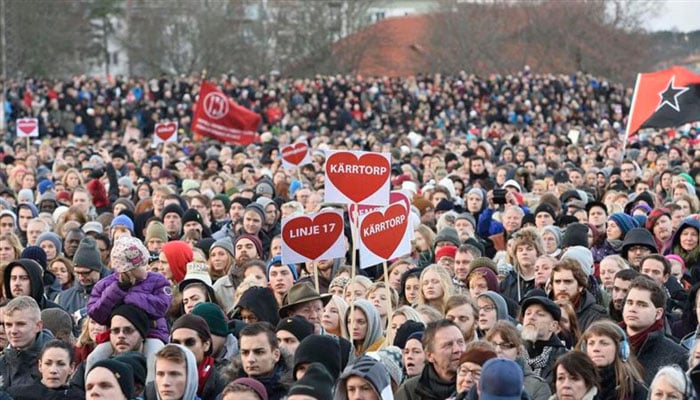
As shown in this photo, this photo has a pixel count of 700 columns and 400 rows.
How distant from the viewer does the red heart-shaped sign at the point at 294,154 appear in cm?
2325

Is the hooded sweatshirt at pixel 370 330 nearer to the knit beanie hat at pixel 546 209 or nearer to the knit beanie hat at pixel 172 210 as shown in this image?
the knit beanie hat at pixel 546 209

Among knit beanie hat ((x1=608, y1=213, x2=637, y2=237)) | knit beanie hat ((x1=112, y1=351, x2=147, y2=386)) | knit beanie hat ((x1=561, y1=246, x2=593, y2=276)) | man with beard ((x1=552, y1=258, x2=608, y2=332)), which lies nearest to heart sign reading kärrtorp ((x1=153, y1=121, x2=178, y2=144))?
knit beanie hat ((x1=608, y1=213, x2=637, y2=237))

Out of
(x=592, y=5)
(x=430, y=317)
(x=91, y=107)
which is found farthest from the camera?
(x=592, y=5)

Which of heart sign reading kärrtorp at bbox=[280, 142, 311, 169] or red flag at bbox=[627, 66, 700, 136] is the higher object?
red flag at bbox=[627, 66, 700, 136]

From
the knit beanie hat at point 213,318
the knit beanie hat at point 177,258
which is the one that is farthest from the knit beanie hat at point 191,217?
the knit beanie hat at point 213,318

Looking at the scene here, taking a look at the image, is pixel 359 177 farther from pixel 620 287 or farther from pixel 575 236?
pixel 575 236

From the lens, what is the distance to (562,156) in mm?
30438

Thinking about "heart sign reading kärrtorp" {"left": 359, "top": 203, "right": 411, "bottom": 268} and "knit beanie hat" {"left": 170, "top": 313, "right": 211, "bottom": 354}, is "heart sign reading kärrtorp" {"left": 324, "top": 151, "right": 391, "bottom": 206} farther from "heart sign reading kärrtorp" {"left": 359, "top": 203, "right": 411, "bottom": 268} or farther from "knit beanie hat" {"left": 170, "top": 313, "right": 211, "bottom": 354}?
"knit beanie hat" {"left": 170, "top": 313, "right": 211, "bottom": 354}

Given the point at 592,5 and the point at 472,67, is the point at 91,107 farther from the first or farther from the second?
the point at 592,5

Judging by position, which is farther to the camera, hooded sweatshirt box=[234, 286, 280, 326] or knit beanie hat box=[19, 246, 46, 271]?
knit beanie hat box=[19, 246, 46, 271]

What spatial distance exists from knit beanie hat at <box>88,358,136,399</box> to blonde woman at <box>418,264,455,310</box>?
3.40m

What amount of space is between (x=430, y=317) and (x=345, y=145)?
23.6m

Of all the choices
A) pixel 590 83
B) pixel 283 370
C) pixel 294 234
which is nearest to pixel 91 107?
pixel 590 83

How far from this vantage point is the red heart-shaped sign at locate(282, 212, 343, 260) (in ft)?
40.9
